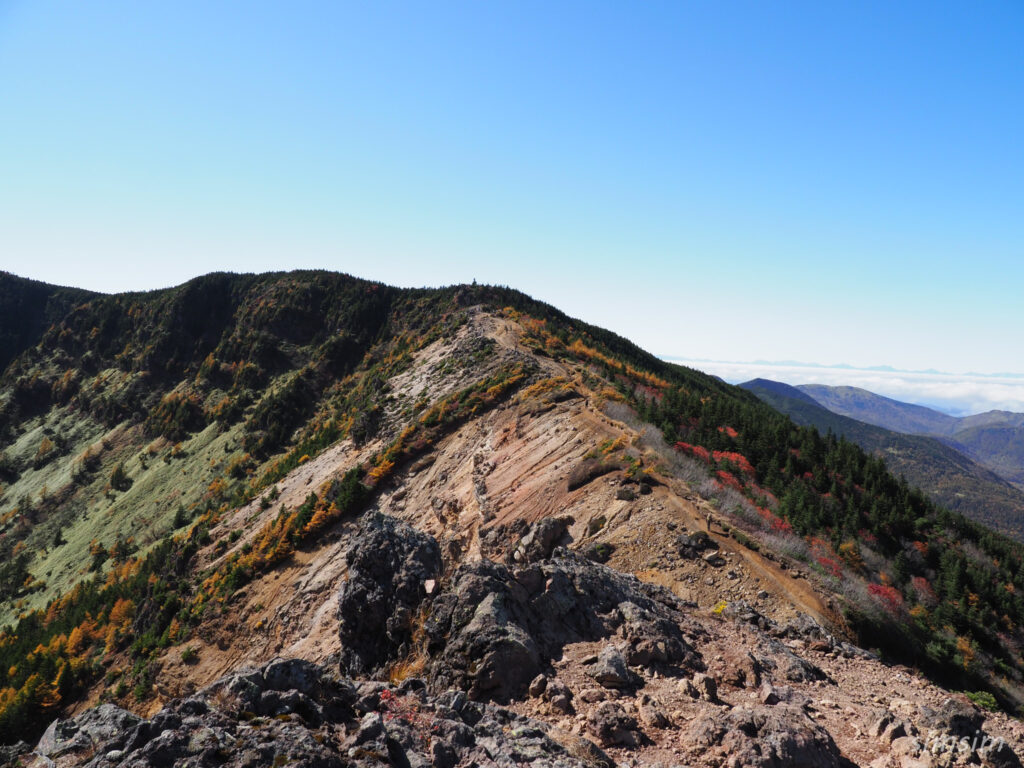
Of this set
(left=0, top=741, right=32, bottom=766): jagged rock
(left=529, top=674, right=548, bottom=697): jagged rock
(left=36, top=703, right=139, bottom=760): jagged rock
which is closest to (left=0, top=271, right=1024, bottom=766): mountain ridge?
(left=529, top=674, right=548, bottom=697): jagged rock

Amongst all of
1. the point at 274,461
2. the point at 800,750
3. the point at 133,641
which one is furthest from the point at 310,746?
the point at 274,461

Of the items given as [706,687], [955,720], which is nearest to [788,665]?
[706,687]

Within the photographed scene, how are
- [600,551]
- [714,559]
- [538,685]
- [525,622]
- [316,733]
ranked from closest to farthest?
[316,733], [538,685], [525,622], [714,559], [600,551]

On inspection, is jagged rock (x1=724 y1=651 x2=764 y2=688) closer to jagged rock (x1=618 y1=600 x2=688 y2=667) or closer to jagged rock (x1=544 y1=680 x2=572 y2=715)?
jagged rock (x1=618 y1=600 x2=688 y2=667)

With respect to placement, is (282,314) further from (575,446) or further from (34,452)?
(575,446)

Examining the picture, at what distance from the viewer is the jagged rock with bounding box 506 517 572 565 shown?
2066 centimetres

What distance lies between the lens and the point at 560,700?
952cm

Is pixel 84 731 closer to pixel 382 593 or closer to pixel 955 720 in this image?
pixel 382 593

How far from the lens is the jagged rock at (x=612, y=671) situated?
1017 cm

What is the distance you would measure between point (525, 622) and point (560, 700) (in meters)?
2.29

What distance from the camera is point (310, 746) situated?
6.77 metres

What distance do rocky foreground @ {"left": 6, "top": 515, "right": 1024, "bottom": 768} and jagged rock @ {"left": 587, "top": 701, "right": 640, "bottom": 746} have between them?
0.03 m

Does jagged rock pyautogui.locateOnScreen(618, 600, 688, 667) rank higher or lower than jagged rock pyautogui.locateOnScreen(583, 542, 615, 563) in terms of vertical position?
higher

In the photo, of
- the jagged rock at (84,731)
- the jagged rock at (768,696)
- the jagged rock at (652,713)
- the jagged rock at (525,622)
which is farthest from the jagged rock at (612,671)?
the jagged rock at (84,731)
